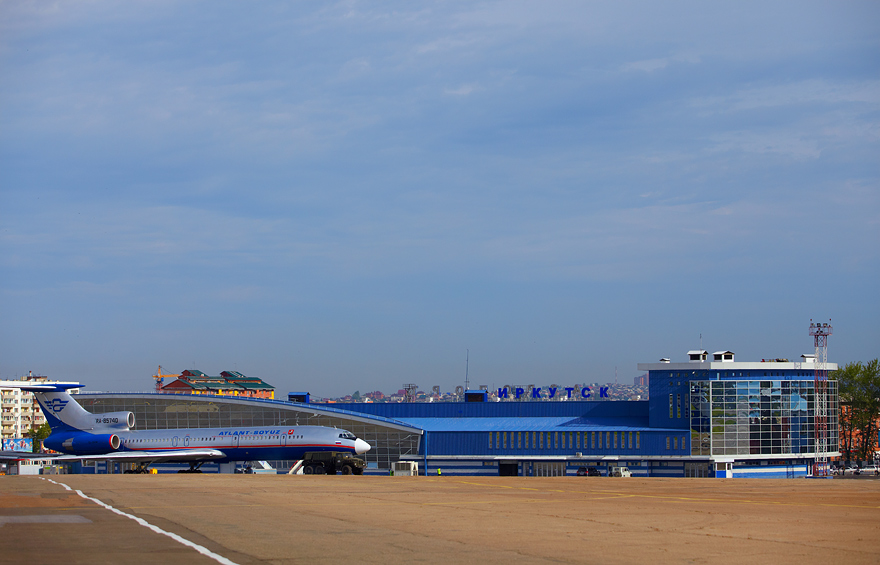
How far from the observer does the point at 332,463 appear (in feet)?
224

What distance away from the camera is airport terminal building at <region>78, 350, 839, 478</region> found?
107 meters

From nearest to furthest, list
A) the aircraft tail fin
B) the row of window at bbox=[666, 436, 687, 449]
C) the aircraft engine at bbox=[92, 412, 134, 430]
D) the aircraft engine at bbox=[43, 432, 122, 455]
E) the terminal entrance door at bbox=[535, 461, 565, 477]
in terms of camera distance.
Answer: the aircraft engine at bbox=[43, 432, 122, 455]
the aircraft tail fin
the aircraft engine at bbox=[92, 412, 134, 430]
the row of window at bbox=[666, 436, 687, 449]
the terminal entrance door at bbox=[535, 461, 565, 477]

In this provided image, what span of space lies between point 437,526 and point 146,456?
196ft

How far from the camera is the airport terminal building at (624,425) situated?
352ft

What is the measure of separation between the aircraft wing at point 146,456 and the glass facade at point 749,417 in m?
60.3

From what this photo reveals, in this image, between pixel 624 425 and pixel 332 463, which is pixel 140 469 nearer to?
pixel 332 463

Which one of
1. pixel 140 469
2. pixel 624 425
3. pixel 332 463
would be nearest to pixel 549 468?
pixel 624 425

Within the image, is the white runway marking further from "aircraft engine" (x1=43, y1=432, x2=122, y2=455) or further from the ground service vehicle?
"aircraft engine" (x1=43, y1=432, x2=122, y2=455)

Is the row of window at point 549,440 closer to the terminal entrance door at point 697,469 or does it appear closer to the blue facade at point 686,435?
the blue facade at point 686,435

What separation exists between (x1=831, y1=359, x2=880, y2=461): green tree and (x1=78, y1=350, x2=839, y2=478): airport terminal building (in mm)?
28296

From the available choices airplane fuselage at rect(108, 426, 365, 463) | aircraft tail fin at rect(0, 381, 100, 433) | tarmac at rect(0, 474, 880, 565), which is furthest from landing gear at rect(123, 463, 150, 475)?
tarmac at rect(0, 474, 880, 565)

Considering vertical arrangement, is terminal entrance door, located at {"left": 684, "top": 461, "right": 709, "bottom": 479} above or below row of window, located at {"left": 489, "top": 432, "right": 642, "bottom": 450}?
below

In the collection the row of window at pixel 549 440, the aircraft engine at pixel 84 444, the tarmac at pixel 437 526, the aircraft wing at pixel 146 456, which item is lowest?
the row of window at pixel 549 440

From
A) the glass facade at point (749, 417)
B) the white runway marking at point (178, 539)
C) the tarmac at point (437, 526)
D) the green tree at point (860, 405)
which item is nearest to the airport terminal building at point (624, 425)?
the glass facade at point (749, 417)
